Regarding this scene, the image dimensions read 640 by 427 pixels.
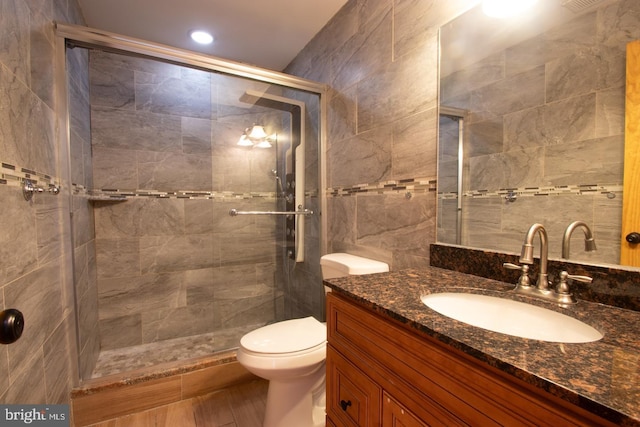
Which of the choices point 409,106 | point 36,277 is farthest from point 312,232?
point 36,277

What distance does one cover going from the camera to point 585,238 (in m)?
0.81

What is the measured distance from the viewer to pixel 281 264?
8.13 feet

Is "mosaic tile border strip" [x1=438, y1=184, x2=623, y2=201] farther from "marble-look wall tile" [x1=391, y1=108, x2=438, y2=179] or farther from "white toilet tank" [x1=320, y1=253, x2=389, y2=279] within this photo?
"white toilet tank" [x1=320, y1=253, x2=389, y2=279]

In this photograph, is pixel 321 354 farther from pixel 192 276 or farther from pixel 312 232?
pixel 192 276

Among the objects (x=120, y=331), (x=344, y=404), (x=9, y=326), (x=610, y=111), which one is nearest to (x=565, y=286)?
(x=610, y=111)

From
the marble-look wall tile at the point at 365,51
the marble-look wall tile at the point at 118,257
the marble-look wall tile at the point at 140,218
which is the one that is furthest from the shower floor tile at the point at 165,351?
the marble-look wall tile at the point at 365,51

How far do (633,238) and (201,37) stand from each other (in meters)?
2.67

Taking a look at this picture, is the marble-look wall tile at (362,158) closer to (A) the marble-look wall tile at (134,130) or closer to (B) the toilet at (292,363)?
(B) the toilet at (292,363)

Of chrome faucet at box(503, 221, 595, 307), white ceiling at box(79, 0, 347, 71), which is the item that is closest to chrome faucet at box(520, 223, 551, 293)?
chrome faucet at box(503, 221, 595, 307)

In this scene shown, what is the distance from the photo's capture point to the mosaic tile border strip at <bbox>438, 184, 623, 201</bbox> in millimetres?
771

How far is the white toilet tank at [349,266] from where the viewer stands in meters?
1.49

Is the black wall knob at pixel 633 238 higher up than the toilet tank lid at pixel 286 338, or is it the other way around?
the black wall knob at pixel 633 238

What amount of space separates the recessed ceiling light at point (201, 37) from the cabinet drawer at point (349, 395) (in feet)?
7.70

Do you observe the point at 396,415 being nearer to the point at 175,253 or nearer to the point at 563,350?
the point at 563,350
